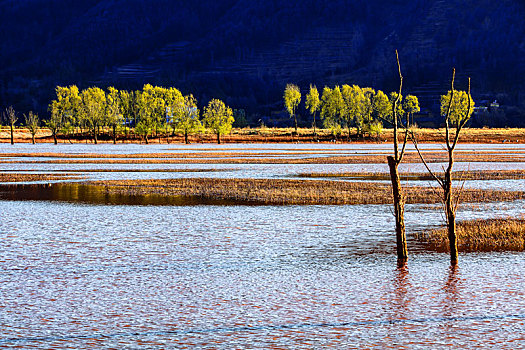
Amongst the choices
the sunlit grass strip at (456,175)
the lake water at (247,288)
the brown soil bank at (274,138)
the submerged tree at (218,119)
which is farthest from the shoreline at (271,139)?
the lake water at (247,288)

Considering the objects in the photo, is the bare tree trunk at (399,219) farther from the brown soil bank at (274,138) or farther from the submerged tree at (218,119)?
the submerged tree at (218,119)

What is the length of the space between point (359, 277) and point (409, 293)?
2.15 m

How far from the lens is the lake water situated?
14758mm

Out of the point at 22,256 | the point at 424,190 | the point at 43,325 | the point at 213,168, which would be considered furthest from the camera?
the point at 213,168

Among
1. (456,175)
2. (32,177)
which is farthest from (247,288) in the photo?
(32,177)

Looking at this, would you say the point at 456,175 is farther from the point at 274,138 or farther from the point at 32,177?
the point at 274,138

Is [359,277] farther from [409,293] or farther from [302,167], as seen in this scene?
[302,167]

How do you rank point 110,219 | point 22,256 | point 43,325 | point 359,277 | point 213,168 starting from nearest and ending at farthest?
1. point 43,325
2. point 359,277
3. point 22,256
4. point 110,219
5. point 213,168

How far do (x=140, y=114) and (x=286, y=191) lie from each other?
117 metres

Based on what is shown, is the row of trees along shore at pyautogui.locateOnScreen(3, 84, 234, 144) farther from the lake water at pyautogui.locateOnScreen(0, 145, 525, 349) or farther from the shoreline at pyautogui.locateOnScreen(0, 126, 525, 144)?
the lake water at pyautogui.locateOnScreen(0, 145, 525, 349)

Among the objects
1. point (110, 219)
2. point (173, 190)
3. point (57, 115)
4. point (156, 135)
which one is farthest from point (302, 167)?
point (156, 135)

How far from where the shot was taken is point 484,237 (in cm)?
2645

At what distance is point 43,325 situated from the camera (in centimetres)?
1550

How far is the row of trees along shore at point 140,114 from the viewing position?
151500mm
